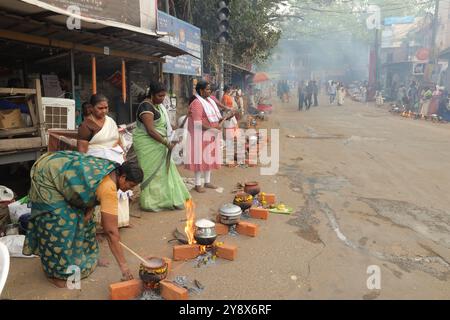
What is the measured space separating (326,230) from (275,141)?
7.30 metres

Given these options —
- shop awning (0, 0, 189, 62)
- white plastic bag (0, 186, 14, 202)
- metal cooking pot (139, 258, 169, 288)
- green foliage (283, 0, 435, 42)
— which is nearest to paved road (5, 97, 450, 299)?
metal cooking pot (139, 258, 169, 288)

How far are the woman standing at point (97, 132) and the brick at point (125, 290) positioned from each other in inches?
64.9

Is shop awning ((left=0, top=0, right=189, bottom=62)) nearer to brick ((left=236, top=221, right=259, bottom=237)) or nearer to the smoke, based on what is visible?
brick ((left=236, top=221, right=259, bottom=237))

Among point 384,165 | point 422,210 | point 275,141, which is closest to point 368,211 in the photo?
point 422,210

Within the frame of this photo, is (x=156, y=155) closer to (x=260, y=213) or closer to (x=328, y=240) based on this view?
(x=260, y=213)

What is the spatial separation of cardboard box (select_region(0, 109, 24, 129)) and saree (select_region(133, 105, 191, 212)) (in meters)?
1.55

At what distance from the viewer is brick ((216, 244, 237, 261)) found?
394 cm

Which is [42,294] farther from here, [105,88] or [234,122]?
[105,88]

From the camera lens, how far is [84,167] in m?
3.07

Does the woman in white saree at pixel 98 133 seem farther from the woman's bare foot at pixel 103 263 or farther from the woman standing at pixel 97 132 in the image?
the woman's bare foot at pixel 103 263

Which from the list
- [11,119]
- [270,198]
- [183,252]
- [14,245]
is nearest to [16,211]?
[14,245]

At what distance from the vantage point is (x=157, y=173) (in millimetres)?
5281

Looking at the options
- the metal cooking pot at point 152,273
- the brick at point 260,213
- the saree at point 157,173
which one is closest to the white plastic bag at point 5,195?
the saree at point 157,173
